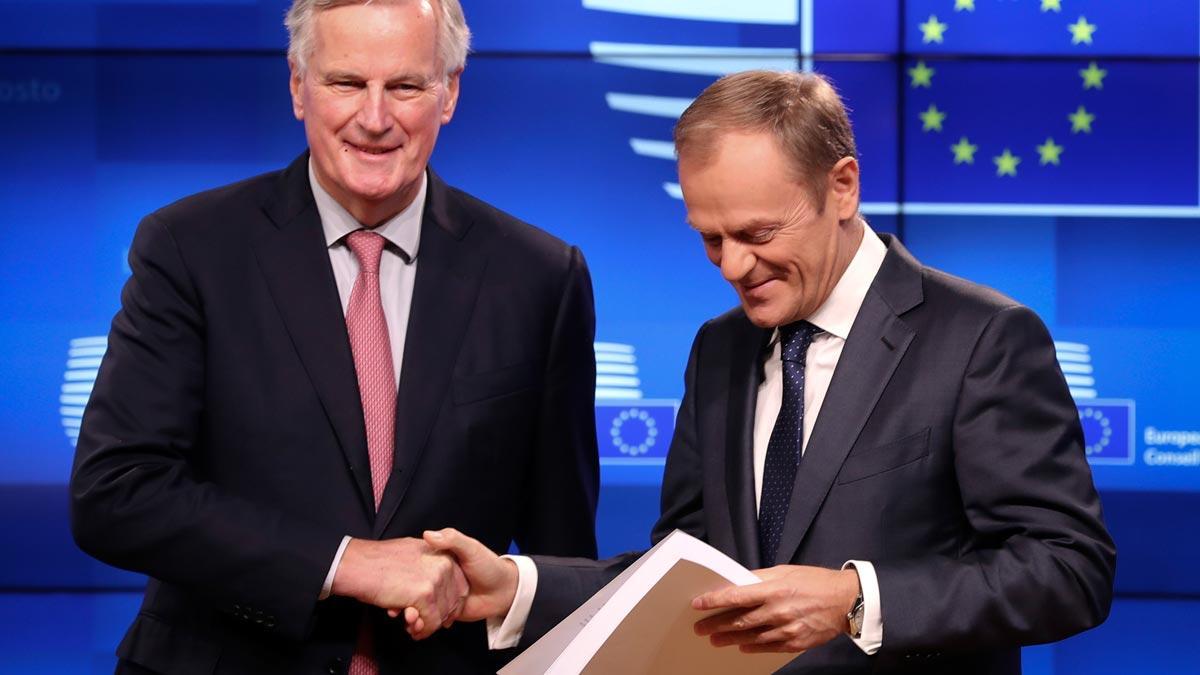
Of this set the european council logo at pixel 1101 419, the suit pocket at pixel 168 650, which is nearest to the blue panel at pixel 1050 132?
the european council logo at pixel 1101 419

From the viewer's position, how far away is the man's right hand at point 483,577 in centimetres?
195

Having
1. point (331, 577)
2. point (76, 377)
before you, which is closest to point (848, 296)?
point (331, 577)

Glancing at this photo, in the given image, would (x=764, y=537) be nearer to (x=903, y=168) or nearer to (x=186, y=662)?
(x=186, y=662)

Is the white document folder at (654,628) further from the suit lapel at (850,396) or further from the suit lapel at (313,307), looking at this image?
the suit lapel at (313,307)

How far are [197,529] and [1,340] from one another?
2.68m

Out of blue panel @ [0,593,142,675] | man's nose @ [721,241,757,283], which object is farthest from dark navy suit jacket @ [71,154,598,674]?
blue panel @ [0,593,142,675]

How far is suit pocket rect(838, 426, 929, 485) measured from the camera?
1.80 m

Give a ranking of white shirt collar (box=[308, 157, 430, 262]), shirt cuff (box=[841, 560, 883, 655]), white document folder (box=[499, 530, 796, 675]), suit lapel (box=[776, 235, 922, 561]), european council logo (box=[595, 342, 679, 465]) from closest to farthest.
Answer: white document folder (box=[499, 530, 796, 675]), shirt cuff (box=[841, 560, 883, 655]), suit lapel (box=[776, 235, 922, 561]), white shirt collar (box=[308, 157, 430, 262]), european council logo (box=[595, 342, 679, 465])

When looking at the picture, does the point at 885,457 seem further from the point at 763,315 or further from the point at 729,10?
the point at 729,10

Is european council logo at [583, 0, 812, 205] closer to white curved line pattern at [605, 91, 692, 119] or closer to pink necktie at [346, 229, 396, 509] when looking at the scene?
white curved line pattern at [605, 91, 692, 119]

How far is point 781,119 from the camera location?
6.11 ft

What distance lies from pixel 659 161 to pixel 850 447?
8.44 feet

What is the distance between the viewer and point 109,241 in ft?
14.0

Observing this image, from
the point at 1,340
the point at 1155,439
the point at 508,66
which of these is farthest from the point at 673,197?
the point at 1,340
